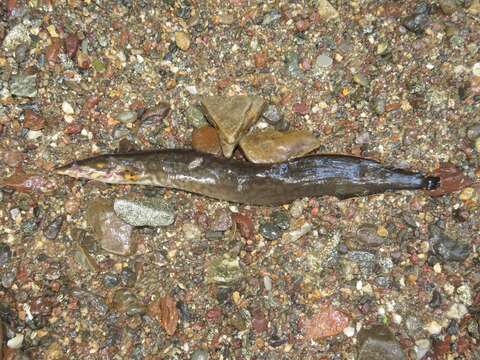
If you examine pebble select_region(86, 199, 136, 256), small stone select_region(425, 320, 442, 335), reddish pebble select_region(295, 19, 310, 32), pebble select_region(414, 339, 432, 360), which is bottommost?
pebble select_region(414, 339, 432, 360)

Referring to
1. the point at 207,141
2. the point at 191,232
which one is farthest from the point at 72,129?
the point at 191,232

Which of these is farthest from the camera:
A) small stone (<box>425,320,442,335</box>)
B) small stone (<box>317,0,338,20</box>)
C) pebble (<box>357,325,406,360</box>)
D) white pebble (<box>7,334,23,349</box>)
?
small stone (<box>317,0,338,20</box>)

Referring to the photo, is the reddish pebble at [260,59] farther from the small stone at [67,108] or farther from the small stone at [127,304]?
the small stone at [127,304]

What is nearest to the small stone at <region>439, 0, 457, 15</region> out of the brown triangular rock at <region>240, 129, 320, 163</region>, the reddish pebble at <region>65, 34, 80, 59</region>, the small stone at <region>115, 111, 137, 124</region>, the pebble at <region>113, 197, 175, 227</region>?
the brown triangular rock at <region>240, 129, 320, 163</region>

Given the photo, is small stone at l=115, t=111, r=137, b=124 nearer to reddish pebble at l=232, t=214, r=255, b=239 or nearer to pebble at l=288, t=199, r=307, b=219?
reddish pebble at l=232, t=214, r=255, b=239

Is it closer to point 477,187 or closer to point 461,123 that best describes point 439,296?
point 477,187

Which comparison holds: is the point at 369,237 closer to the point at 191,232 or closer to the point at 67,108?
the point at 191,232
